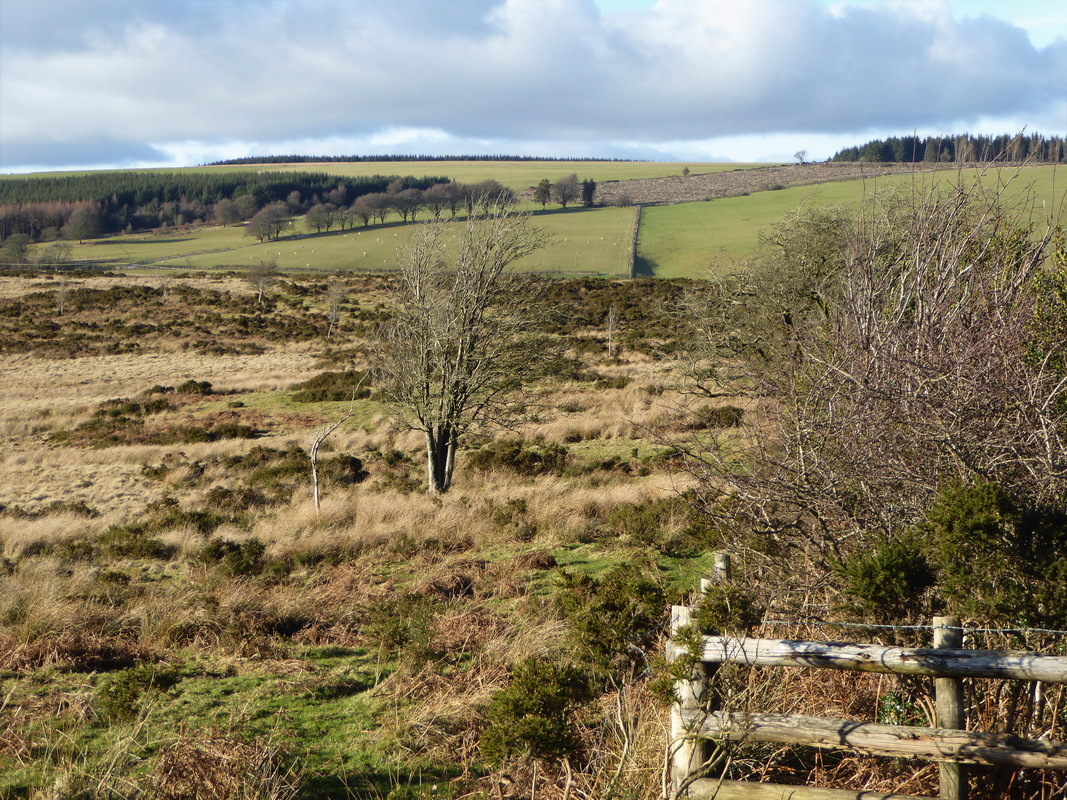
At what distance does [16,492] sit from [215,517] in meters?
7.53

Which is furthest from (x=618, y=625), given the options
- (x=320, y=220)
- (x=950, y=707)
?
(x=320, y=220)

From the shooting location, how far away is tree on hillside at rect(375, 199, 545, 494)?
1527 cm

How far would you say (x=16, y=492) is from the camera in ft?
58.4

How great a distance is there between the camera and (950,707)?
3520mm

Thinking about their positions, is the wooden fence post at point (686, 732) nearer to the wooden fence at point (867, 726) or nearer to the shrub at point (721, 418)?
the wooden fence at point (867, 726)

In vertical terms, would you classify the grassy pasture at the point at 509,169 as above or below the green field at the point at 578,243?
above

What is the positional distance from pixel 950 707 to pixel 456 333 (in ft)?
40.9

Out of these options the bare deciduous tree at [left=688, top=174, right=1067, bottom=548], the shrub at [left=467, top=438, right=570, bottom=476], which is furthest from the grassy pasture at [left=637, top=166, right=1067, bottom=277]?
the bare deciduous tree at [left=688, top=174, right=1067, bottom=548]

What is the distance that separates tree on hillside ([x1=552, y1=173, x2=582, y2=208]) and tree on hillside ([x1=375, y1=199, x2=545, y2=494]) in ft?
297

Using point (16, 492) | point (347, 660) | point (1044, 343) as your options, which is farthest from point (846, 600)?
point (16, 492)

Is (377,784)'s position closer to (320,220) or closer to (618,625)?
(618,625)

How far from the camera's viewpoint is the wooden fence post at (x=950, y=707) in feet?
11.2

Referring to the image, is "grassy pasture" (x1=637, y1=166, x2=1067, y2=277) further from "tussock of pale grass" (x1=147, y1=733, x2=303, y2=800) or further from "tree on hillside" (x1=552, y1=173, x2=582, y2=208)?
"tussock of pale grass" (x1=147, y1=733, x2=303, y2=800)

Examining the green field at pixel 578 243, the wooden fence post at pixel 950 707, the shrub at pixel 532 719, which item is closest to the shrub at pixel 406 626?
the shrub at pixel 532 719
